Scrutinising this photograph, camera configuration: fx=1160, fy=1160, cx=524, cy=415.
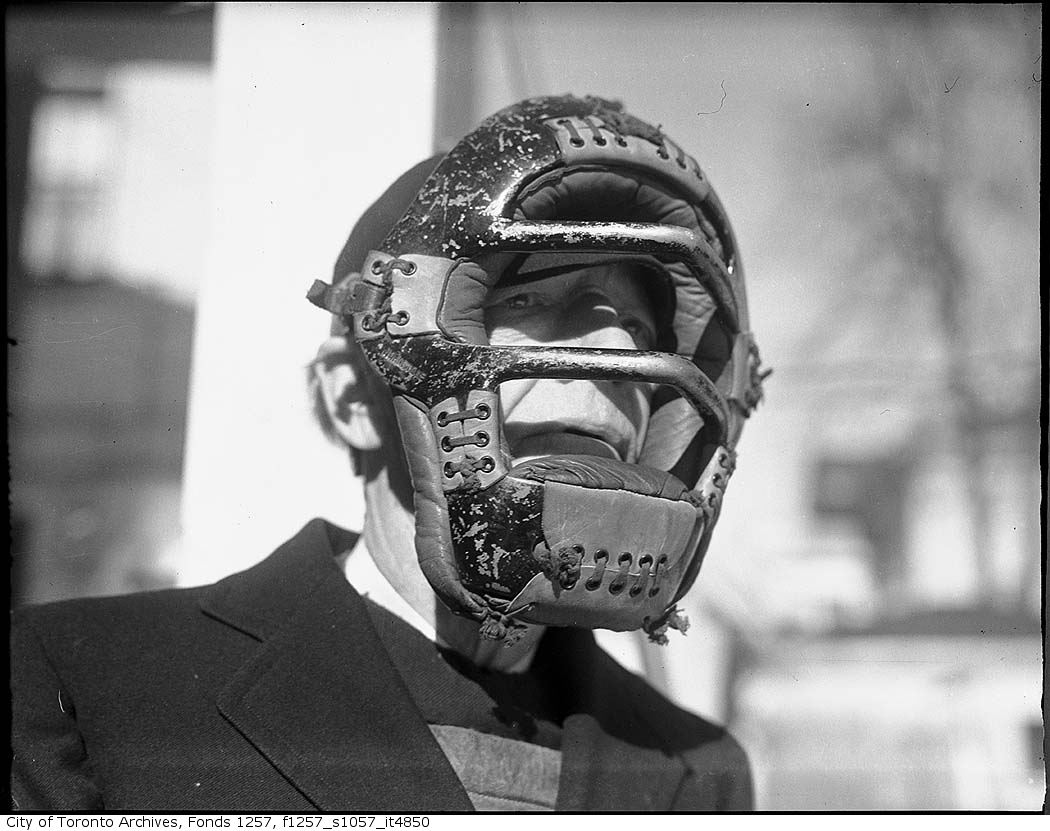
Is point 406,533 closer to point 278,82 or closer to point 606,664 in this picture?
point 606,664

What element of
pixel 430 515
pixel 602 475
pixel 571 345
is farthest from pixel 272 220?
pixel 602 475

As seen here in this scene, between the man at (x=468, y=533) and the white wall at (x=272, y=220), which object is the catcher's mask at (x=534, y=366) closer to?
the man at (x=468, y=533)

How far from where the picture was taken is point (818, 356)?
10.4 feet

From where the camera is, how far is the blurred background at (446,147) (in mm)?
2387

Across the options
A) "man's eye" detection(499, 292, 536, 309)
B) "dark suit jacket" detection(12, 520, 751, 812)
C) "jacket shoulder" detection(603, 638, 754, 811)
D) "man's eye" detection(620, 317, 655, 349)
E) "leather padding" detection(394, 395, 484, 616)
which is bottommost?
"jacket shoulder" detection(603, 638, 754, 811)

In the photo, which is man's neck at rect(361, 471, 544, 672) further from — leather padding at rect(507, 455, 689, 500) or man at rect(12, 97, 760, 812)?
leather padding at rect(507, 455, 689, 500)

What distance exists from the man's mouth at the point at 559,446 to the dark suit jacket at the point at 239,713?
1.34 ft

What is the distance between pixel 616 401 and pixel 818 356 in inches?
52.6

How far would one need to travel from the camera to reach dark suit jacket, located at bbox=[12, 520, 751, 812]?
6.17 ft

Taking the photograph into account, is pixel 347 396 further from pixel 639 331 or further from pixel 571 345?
pixel 639 331

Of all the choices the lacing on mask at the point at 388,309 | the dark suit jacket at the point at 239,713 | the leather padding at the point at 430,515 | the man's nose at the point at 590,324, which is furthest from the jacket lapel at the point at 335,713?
the man's nose at the point at 590,324

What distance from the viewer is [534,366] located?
1771 millimetres

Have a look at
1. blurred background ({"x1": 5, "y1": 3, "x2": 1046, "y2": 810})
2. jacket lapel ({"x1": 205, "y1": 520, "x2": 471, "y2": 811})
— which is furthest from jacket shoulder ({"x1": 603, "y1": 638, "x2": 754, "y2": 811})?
jacket lapel ({"x1": 205, "y1": 520, "x2": 471, "y2": 811})

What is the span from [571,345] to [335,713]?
737 millimetres
